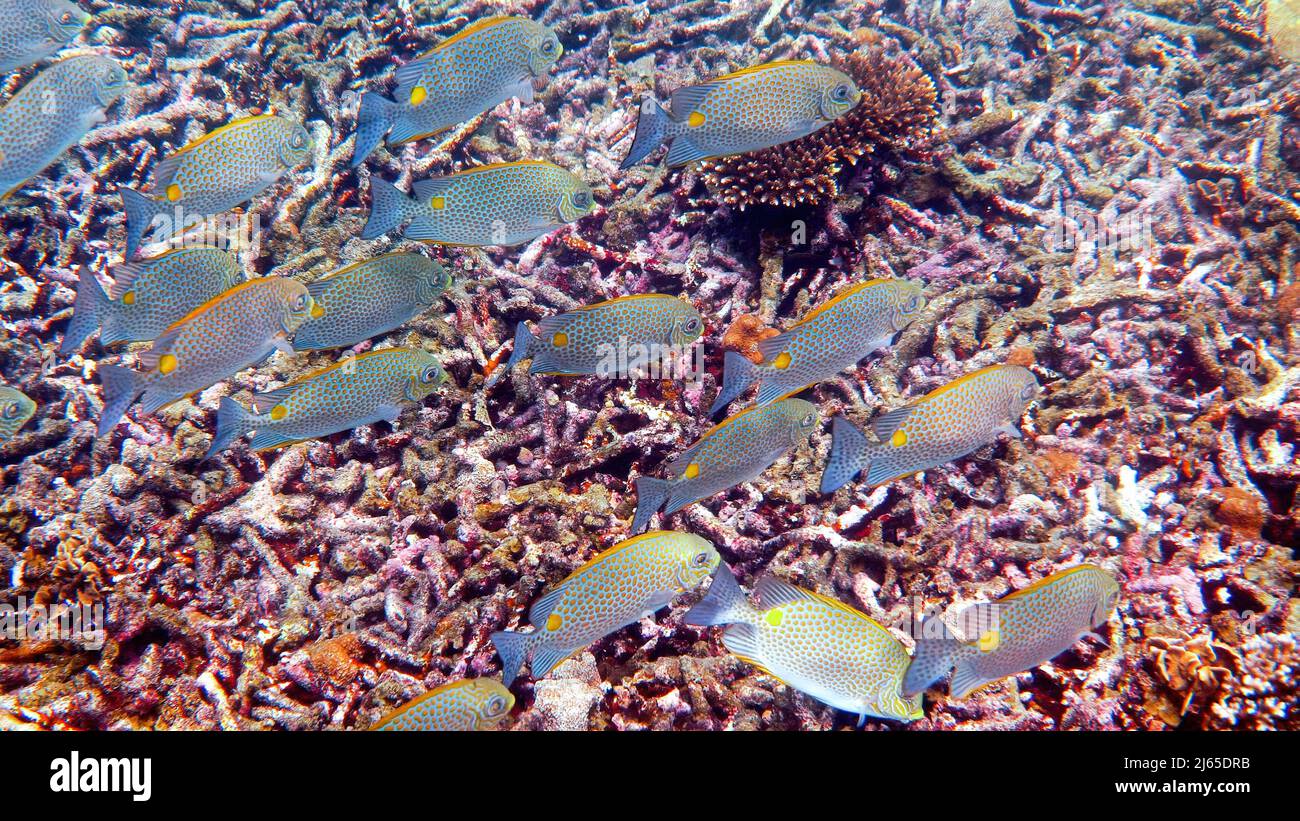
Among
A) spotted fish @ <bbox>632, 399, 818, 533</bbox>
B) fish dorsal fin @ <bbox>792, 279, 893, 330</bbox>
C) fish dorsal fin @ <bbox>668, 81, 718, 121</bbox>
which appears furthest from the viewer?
fish dorsal fin @ <bbox>668, 81, 718, 121</bbox>

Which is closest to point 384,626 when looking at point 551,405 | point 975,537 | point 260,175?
point 551,405

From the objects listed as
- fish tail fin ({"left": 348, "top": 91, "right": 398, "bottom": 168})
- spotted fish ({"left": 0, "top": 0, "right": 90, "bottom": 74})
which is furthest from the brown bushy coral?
spotted fish ({"left": 0, "top": 0, "right": 90, "bottom": 74})

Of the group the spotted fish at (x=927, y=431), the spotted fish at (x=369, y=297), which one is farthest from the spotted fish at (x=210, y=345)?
the spotted fish at (x=927, y=431)

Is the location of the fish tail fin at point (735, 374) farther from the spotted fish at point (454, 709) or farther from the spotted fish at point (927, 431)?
the spotted fish at point (454, 709)

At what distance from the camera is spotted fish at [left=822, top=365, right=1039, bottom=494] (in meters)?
2.90

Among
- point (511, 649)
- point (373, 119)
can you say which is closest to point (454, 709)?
point (511, 649)

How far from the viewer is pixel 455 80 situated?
3.41 metres

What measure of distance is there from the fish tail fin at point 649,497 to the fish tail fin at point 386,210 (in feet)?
6.85

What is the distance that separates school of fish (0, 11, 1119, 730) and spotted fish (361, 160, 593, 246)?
0.01m

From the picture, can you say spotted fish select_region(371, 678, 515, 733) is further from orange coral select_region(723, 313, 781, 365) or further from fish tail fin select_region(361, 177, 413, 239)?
orange coral select_region(723, 313, 781, 365)

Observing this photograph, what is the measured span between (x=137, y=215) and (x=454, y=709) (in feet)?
12.3

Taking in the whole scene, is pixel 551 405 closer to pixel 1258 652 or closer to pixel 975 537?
pixel 975 537

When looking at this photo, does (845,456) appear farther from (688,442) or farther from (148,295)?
(148,295)
